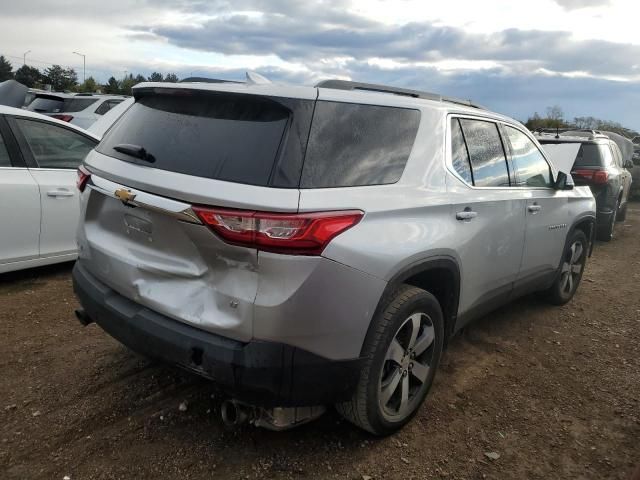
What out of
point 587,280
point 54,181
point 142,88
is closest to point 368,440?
point 142,88

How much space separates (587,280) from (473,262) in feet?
12.9

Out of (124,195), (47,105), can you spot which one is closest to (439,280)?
(124,195)

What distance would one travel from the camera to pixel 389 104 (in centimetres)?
291

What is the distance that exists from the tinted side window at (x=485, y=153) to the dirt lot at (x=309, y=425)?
1346mm

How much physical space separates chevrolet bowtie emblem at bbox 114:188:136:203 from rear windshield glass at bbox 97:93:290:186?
0.18 m

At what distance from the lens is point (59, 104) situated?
487 inches

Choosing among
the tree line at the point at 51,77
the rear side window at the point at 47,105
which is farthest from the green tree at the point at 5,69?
the rear side window at the point at 47,105

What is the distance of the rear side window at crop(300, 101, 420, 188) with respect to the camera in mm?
2447

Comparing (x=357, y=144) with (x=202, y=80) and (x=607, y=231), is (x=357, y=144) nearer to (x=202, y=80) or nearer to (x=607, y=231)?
(x=202, y=80)

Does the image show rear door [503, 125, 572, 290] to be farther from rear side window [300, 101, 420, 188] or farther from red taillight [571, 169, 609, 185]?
red taillight [571, 169, 609, 185]

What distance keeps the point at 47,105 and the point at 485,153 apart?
11460 millimetres

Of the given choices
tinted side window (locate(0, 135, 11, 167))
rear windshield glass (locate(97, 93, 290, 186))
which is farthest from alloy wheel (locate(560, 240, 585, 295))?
tinted side window (locate(0, 135, 11, 167))

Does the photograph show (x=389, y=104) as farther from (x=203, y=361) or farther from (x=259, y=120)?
(x=203, y=361)

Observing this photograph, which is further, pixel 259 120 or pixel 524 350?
Answer: pixel 524 350
